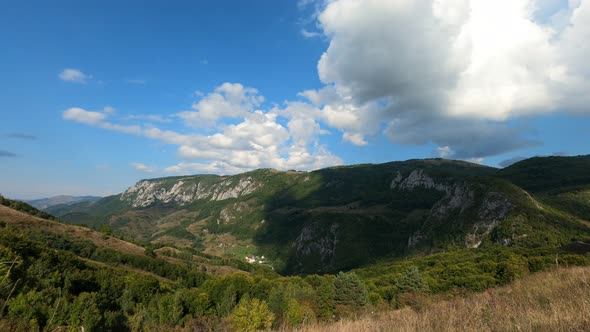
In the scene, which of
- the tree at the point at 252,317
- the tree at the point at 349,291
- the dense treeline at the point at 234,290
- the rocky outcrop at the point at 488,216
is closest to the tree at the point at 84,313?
the dense treeline at the point at 234,290

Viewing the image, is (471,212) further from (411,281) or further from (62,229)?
(62,229)

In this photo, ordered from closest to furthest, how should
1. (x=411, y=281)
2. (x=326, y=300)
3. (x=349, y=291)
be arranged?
1. (x=349, y=291)
2. (x=411, y=281)
3. (x=326, y=300)

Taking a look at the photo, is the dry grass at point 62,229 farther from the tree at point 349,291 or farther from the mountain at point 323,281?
the tree at point 349,291

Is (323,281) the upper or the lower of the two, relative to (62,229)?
lower

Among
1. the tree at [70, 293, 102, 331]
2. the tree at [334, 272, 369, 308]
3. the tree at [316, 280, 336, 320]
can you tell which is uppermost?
the tree at [70, 293, 102, 331]

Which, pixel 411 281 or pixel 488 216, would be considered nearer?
pixel 411 281

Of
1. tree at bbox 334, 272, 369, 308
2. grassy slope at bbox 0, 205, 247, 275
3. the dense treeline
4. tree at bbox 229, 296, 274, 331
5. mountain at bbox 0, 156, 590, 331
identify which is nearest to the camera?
mountain at bbox 0, 156, 590, 331

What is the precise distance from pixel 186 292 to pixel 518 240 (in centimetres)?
12020

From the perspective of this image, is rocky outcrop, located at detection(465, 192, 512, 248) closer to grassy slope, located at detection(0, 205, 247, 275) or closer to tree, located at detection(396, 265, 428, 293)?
tree, located at detection(396, 265, 428, 293)

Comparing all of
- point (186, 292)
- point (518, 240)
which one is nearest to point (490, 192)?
point (518, 240)

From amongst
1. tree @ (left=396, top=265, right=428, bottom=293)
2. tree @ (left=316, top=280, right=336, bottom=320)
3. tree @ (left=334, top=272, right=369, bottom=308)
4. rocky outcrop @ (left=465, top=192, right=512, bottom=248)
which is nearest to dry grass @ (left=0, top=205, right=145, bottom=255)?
tree @ (left=316, top=280, right=336, bottom=320)

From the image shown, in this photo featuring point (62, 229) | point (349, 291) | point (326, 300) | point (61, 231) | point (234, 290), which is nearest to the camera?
point (349, 291)

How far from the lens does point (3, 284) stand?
11.0ft

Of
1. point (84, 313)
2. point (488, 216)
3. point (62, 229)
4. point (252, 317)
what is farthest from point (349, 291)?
point (62, 229)
